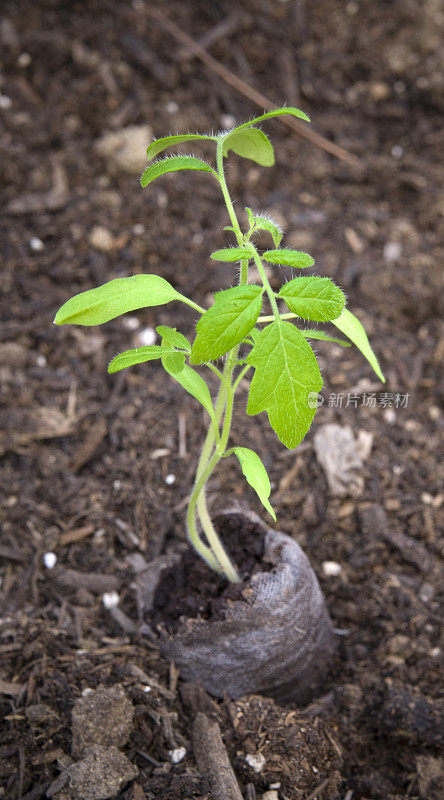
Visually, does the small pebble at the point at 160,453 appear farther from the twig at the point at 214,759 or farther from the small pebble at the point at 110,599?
the twig at the point at 214,759

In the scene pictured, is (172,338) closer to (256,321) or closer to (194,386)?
(194,386)

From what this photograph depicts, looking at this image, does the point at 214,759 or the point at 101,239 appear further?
the point at 101,239

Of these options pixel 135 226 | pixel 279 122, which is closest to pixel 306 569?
pixel 135 226

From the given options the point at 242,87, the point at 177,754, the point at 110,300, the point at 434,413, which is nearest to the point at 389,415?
the point at 434,413

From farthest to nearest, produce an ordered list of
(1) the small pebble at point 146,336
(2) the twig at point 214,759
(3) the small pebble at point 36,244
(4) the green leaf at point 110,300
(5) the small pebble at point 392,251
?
(5) the small pebble at point 392,251 → (3) the small pebble at point 36,244 → (1) the small pebble at point 146,336 → (2) the twig at point 214,759 → (4) the green leaf at point 110,300

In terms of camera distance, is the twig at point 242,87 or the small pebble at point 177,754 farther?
the twig at point 242,87

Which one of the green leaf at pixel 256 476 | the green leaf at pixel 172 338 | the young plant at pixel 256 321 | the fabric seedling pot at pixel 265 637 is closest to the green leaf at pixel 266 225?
the young plant at pixel 256 321
